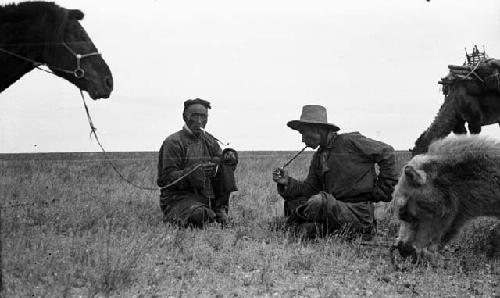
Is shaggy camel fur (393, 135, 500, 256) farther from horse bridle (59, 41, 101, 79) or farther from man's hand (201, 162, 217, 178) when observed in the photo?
horse bridle (59, 41, 101, 79)

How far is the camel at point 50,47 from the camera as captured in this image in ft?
20.3

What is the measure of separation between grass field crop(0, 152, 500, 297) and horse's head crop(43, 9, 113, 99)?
184 centimetres

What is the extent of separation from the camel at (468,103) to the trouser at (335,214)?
120 inches

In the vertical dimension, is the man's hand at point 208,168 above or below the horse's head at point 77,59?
below

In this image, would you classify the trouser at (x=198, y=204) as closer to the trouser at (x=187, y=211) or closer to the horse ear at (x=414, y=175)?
the trouser at (x=187, y=211)

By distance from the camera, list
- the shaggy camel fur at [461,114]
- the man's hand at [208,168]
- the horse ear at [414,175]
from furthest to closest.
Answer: the shaggy camel fur at [461,114]
the man's hand at [208,168]
the horse ear at [414,175]

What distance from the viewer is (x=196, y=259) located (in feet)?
21.1

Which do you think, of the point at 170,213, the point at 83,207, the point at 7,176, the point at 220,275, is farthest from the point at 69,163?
the point at 220,275

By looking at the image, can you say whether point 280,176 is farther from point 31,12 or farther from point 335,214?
A: point 31,12

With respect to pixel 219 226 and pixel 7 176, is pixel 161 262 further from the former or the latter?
pixel 7 176

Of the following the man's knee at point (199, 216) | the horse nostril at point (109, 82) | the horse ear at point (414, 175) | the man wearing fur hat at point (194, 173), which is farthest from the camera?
the man wearing fur hat at point (194, 173)

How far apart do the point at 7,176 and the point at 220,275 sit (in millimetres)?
8714

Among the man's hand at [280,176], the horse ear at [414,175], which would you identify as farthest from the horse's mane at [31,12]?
the horse ear at [414,175]

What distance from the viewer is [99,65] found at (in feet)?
21.5
